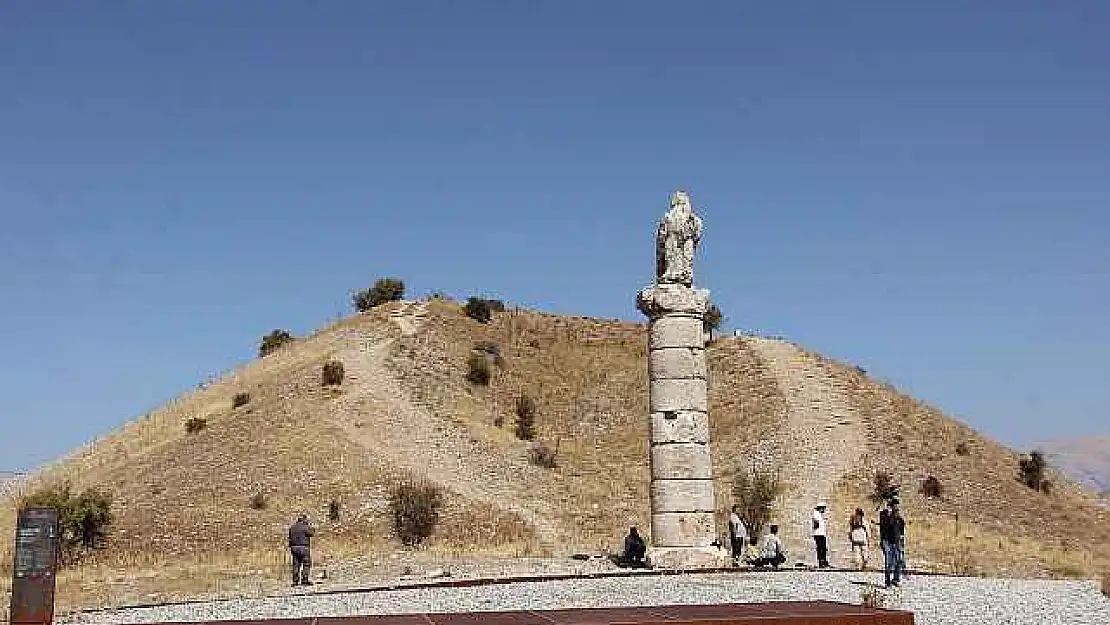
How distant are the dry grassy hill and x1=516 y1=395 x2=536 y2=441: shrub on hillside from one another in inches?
21.3

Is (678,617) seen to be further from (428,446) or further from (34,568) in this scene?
(428,446)

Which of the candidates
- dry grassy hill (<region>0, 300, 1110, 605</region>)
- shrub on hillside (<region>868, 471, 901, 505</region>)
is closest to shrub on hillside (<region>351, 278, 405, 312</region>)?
dry grassy hill (<region>0, 300, 1110, 605</region>)

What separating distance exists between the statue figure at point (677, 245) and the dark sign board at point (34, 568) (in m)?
15.2

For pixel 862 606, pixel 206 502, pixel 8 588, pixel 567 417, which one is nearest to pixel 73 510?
pixel 206 502

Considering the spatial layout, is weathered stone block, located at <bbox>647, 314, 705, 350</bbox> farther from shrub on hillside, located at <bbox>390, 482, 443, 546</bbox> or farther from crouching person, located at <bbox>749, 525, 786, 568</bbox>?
shrub on hillside, located at <bbox>390, 482, 443, 546</bbox>

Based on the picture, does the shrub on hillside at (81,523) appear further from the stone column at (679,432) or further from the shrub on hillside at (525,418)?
the stone column at (679,432)

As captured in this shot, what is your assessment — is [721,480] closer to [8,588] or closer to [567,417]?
[567,417]

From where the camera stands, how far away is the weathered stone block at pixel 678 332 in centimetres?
2306

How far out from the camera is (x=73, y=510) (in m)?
35.9

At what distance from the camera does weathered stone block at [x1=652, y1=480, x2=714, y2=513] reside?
2219 centimetres

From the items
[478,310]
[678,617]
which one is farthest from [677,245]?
[478,310]

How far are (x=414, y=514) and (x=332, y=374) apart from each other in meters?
15.0

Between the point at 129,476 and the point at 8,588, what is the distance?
816 inches

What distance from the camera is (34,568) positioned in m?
10.2
